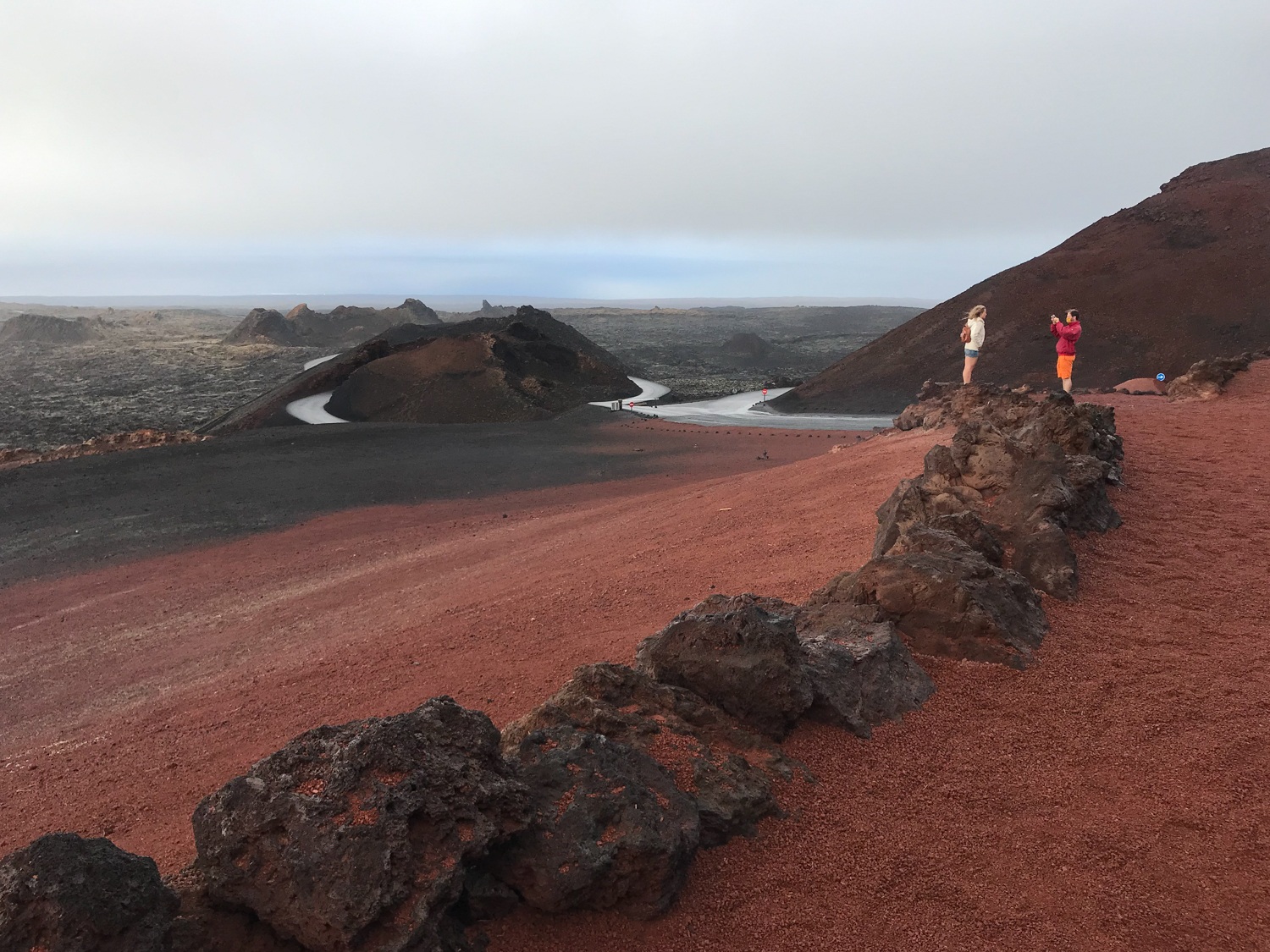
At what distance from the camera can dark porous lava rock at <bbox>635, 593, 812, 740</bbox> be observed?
3.62 meters

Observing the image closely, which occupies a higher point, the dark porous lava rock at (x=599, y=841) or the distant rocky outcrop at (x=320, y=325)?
the distant rocky outcrop at (x=320, y=325)

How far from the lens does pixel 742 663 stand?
3.66 metres

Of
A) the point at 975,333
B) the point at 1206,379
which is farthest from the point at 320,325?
the point at 1206,379

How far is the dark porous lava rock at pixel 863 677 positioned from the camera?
12.4ft

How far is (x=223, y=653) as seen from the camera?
8.08 m

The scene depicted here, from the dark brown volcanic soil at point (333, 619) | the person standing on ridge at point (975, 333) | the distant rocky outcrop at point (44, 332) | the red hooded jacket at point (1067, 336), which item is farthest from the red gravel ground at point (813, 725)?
the distant rocky outcrop at point (44, 332)

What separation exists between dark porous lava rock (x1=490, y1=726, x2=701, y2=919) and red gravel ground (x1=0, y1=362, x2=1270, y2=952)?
0.32ft

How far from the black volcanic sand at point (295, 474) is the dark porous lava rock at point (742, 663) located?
11.1 metres

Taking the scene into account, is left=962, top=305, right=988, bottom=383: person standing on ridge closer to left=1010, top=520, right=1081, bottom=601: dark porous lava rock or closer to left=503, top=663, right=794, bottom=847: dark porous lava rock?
left=1010, top=520, right=1081, bottom=601: dark porous lava rock

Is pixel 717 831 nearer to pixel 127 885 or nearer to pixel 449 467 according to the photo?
pixel 127 885

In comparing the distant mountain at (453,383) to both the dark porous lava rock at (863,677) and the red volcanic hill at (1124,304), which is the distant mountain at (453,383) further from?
the dark porous lava rock at (863,677)

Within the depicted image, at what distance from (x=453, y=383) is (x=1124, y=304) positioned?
23204 millimetres

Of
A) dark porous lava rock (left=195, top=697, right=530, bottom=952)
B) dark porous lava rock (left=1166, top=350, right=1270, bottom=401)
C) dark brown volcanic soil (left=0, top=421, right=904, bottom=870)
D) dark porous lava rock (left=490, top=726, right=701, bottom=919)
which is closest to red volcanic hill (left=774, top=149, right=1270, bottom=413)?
dark porous lava rock (left=1166, top=350, right=1270, bottom=401)

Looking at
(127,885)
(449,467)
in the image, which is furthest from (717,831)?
(449,467)
